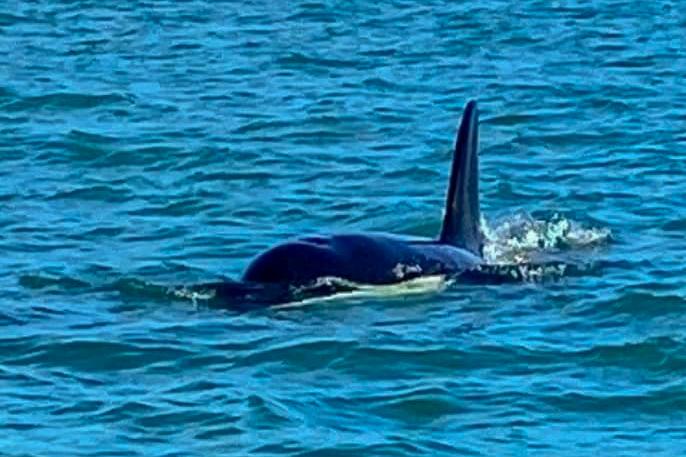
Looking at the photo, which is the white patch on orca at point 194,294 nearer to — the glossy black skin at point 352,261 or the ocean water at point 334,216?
the ocean water at point 334,216

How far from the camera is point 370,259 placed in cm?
1584

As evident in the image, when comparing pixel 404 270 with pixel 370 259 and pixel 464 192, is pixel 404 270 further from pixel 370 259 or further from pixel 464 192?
pixel 464 192

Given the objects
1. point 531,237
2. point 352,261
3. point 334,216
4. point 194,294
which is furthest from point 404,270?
point 334,216

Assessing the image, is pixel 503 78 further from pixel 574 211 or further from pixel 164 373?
pixel 164 373

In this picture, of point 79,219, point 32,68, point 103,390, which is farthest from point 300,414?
point 32,68

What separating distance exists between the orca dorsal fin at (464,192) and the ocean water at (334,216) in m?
0.49

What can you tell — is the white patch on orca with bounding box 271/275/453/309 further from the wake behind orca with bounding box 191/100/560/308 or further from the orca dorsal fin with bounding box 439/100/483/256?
the orca dorsal fin with bounding box 439/100/483/256

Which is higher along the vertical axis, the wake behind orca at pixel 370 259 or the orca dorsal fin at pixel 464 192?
the orca dorsal fin at pixel 464 192

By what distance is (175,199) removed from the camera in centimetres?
1947

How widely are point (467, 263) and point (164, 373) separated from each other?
3175 millimetres

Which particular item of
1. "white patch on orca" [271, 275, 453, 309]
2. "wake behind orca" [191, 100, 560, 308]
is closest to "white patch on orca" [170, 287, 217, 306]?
"wake behind orca" [191, 100, 560, 308]

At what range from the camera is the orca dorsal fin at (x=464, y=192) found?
16484mm

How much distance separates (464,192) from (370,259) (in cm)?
107

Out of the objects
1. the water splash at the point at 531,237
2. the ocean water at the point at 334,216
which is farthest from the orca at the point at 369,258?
the water splash at the point at 531,237
